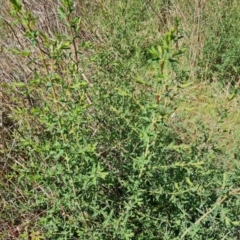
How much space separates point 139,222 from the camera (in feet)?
6.64

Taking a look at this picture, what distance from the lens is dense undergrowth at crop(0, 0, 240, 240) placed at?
5.48 ft

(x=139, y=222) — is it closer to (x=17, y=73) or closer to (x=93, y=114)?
(x=93, y=114)

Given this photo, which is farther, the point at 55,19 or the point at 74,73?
the point at 55,19

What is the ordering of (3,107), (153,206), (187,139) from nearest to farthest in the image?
(153,206) → (3,107) → (187,139)

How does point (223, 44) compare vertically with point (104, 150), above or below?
below

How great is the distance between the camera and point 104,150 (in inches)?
83.7

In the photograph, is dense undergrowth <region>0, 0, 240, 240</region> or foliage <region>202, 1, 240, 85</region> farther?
foliage <region>202, 1, 240, 85</region>

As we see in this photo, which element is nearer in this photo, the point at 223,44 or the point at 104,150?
the point at 104,150

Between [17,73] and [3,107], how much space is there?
11.7 inches

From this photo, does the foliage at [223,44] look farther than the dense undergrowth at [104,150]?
Yes

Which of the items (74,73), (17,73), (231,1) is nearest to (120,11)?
(231,1)

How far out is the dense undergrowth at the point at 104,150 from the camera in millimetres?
1671

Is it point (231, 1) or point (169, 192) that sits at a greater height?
point (231, 1)

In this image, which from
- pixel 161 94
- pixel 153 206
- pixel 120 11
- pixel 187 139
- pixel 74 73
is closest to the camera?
pixel 161 94
